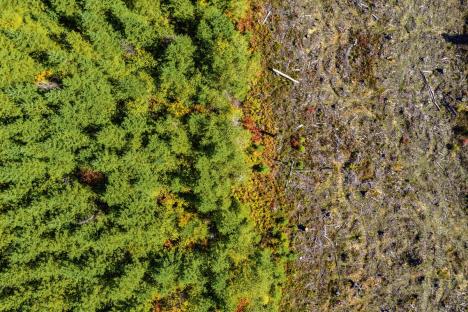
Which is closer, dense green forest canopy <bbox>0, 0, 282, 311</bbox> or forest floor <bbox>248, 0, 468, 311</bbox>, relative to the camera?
dense green forest canopy <bbox>0, 0, 282, 311</bbox>

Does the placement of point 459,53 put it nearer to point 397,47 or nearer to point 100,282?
point 397,47

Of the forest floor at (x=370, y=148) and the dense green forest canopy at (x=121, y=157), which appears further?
the forest floor at (x=370, y=148)

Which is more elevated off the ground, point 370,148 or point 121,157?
point 370,148

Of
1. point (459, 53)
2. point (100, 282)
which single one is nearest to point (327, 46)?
point (459, 53)

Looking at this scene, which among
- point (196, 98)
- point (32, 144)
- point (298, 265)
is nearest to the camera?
point (32, 144)
